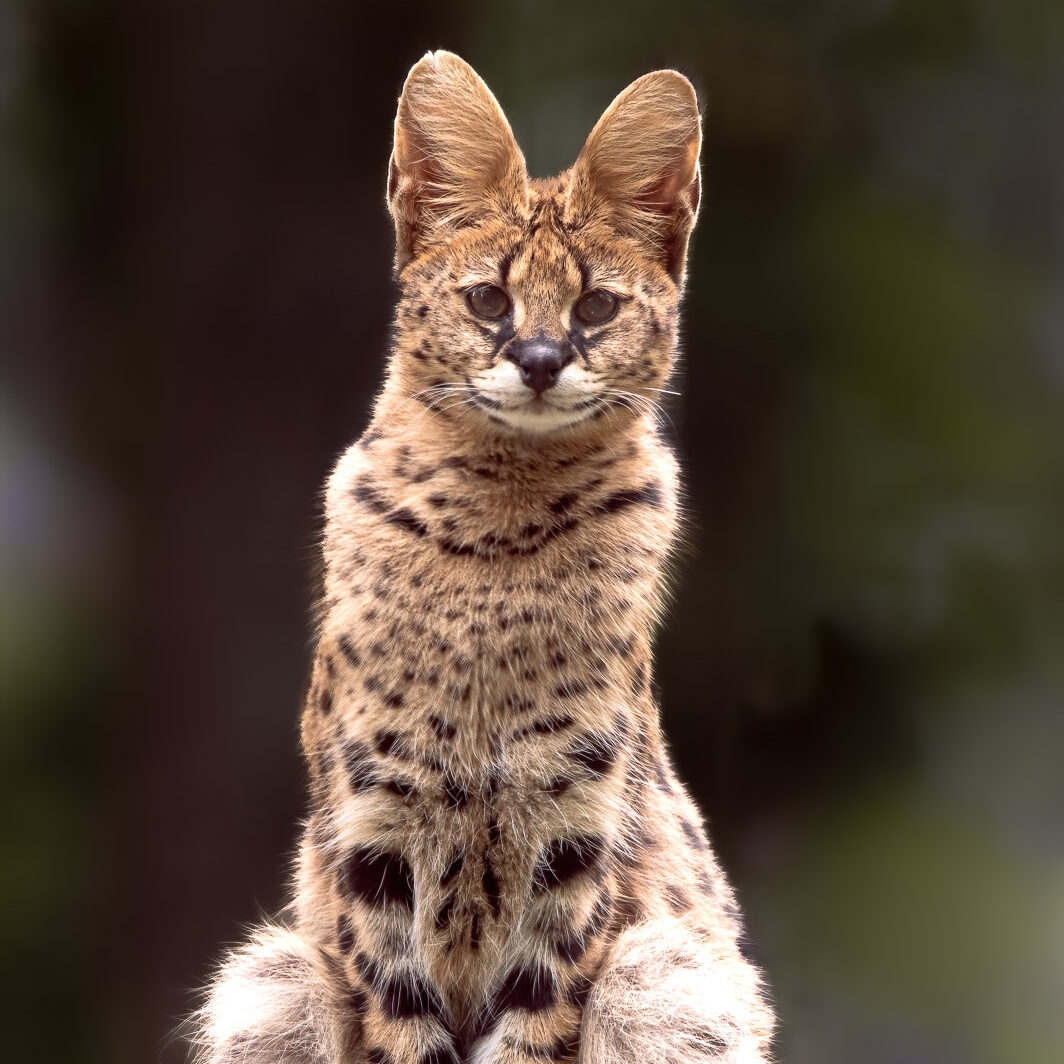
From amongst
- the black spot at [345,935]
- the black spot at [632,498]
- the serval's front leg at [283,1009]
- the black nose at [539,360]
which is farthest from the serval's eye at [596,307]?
the serval's front leg at [283,1009]

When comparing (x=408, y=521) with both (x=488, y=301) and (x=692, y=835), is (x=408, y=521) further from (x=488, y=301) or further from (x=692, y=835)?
(x=692, y=835)

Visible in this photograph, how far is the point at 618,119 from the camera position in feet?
8.10

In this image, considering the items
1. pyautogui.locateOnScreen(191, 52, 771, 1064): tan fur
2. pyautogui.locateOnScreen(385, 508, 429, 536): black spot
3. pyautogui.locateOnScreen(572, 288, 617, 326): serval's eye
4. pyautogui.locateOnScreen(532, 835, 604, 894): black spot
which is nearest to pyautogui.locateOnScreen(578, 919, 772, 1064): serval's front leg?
pyautogui.locateOnScreen(191, 52, 771, 1064): tan fur

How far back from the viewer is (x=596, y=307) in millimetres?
2461

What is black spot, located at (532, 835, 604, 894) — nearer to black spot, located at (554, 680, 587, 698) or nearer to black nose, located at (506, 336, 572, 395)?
black spot, located at (554, 680, 587, 698)

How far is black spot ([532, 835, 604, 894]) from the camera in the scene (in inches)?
98.9

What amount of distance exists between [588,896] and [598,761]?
0.22 meters

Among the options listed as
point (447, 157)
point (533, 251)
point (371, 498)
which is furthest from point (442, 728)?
point (447, 157)

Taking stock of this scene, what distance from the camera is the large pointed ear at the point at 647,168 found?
2.46 metres

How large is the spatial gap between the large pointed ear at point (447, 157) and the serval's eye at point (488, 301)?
0.16m

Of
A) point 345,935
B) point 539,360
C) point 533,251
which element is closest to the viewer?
point 539,360

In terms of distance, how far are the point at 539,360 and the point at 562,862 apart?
83cm

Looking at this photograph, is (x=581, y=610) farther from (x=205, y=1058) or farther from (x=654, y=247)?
(x=205, y=1058)

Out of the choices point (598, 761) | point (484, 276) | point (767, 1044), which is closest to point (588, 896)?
point (598, 761)
